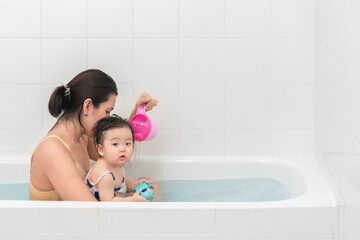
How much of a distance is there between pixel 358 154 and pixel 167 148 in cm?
148

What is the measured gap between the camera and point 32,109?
3.35 m

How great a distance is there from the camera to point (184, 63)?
3291mm

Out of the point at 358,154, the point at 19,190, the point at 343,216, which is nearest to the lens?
the point at 358,154

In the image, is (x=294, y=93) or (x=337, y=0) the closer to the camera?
(x=337, y=0)

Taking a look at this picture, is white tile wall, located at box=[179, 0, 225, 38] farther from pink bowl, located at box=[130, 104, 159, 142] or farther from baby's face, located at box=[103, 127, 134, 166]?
baby's face, located at box=[103, 127, 134, 166]

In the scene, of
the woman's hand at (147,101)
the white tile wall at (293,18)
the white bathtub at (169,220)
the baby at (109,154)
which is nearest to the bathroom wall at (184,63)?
the white tile wall at (293,18)

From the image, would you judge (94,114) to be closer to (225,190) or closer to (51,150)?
(51,150)

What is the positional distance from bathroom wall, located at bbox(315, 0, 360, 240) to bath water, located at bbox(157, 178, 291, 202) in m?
0.27

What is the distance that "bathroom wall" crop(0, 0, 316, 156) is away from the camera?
10.7ft

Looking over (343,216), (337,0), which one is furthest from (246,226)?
(337,0)

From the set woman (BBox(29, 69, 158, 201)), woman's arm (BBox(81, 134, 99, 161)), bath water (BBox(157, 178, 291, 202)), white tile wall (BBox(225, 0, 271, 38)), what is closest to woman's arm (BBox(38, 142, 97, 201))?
woman (BBox(29, 69, 158, 201))

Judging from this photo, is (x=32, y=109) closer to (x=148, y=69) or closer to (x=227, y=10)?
(x=148, y=69)

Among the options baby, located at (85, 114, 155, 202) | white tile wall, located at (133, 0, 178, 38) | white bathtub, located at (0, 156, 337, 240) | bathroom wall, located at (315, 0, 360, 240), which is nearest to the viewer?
bathroom wall, located at (315, 0, 360, 240)

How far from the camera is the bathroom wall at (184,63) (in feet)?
10.7
